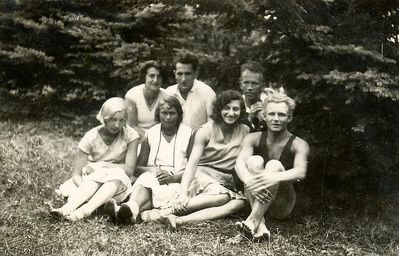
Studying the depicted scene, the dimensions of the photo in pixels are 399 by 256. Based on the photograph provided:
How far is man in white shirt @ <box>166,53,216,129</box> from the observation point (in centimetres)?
489

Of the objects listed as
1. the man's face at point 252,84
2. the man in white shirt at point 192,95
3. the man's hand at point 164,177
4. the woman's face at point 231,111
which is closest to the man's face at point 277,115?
the woman's face at point 231,111

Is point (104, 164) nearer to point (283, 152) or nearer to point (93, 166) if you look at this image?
point (93, 166)

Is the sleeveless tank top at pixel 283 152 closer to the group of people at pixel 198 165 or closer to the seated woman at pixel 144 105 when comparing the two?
the group of people at pixel 198 165

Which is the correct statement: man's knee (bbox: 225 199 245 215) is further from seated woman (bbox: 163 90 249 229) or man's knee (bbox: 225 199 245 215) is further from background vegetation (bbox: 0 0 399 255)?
background vegetation (bbox: 0 0 399 255)

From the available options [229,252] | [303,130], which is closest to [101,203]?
[229,252]

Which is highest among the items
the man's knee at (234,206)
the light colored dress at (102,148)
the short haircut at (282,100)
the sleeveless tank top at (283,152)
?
the short haircut at (282,100)

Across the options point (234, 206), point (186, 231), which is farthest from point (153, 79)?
point (186, 231)

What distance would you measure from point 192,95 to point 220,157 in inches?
37.7

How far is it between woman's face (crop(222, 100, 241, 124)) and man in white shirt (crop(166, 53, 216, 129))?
0.81 m

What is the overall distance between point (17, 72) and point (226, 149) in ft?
15.5

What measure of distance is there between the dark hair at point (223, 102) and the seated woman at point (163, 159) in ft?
1.03

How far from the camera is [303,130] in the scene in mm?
4434

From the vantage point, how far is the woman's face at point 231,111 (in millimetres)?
4051

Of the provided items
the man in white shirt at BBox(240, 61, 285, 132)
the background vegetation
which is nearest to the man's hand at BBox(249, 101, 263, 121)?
the man in white shirt at BBox(240, 61, 285, 132)
